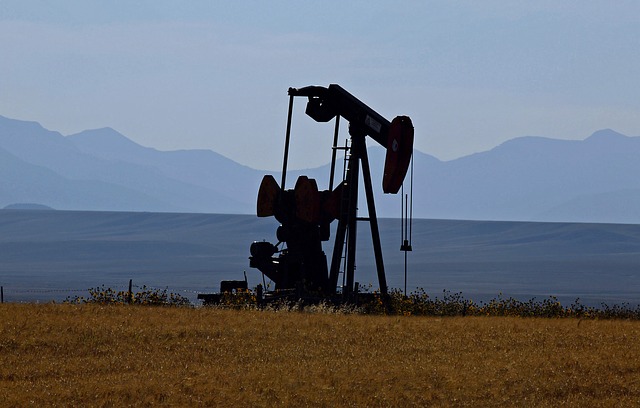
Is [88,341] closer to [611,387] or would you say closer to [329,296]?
[611,387]

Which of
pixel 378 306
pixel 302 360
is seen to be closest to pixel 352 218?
pixel 378 306

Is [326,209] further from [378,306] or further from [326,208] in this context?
[378,306]

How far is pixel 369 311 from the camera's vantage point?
33.6 metres

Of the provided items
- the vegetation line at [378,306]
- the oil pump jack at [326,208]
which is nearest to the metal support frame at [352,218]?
the oil pump jack at [326,208]

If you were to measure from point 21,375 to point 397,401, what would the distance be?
6.52 meters

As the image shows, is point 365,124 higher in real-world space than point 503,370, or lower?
higher

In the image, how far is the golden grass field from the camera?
58.9 ft

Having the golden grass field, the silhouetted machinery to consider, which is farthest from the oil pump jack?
the golden grass field

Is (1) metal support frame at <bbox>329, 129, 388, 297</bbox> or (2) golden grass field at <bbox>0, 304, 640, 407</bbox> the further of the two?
(1) metal support frame at <bbox>329, 129, 388, 297</bbox>

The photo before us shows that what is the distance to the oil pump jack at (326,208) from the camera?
35156mm

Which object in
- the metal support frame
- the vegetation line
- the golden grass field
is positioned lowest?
the golden grass field

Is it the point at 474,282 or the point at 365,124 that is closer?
the point at 365,124

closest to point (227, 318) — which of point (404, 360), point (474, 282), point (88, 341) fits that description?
point (88, 341)

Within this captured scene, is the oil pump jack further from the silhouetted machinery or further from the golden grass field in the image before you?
the golden grass field
